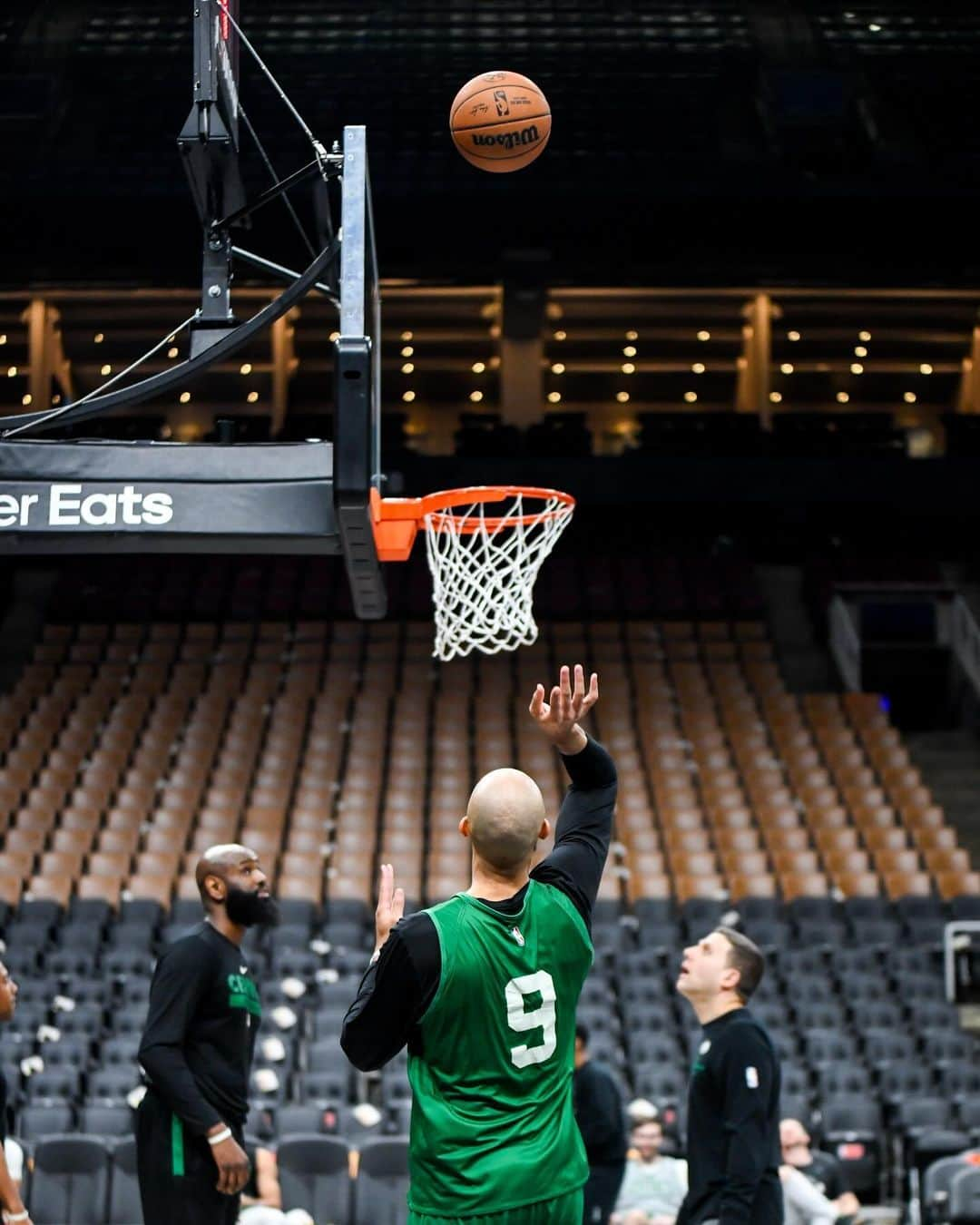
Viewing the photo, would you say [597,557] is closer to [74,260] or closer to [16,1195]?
[74,260]

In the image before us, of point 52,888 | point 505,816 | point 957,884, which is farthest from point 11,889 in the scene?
point 505,816

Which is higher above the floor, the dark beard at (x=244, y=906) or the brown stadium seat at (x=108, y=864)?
the brown stadium seat at (x=108, y=864)

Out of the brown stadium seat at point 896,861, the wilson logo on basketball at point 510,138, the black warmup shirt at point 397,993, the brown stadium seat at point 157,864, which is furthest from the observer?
the brown stadium seat at point 896,861

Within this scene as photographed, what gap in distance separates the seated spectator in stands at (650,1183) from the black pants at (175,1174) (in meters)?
3.48

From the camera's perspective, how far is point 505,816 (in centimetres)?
308

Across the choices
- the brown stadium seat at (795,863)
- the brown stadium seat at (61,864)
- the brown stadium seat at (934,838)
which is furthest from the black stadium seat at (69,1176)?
the brown stadium seat at (934,838)

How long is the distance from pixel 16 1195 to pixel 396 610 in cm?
1409

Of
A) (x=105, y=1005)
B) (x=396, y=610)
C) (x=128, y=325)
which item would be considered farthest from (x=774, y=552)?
(x=105, y=1005)

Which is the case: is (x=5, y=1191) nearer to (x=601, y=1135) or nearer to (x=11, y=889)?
(x=601, y=1135)

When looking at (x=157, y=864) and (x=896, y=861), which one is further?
(x=896, y=861)

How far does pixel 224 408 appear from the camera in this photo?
21.8 m

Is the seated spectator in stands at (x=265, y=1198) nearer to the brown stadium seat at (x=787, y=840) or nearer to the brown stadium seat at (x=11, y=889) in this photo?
the brown stadium seat at (x=11, y=889)

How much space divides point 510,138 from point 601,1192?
4067 mm

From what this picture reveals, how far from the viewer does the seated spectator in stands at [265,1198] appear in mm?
7133
